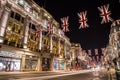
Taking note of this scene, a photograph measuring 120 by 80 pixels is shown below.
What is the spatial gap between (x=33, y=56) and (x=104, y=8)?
87.2 feet

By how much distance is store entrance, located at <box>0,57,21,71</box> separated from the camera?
2800cm

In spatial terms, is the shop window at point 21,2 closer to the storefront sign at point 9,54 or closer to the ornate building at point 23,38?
the ornate building at point 23,38

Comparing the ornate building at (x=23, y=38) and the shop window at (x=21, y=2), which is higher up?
the shop window at (x=21, y=2)

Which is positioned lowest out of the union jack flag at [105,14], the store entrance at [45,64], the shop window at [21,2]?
the store entrance at [45,64]

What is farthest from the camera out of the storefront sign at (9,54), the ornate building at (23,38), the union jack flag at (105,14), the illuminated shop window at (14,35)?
the illuminated shop window at (14,35)

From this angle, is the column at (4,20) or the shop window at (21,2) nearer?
the column at (4,20)

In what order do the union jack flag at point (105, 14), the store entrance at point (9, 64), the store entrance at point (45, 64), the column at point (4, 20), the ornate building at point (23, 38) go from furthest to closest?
the store entrance at point (45, 64) → the ornate building at point (23, 38) → the column at point (4, 20) → the store entrance at point (9, 64) → the union jack flag at point (105, 14)

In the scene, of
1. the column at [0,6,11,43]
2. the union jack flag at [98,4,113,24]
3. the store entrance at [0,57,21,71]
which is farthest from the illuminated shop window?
the union jack flag at [98,4,113,24]

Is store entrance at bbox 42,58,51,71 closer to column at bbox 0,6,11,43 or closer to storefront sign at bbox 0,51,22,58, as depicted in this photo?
storefront sign at bbox 0,51,22,58

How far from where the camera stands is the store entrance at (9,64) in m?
28.0

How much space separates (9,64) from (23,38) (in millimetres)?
8642

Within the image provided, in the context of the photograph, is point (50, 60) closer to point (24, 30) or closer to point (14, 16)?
point (24, 30)

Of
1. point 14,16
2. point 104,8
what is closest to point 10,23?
point 14,16

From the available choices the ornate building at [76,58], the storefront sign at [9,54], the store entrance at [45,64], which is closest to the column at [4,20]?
the storefront sign at [9,54]
